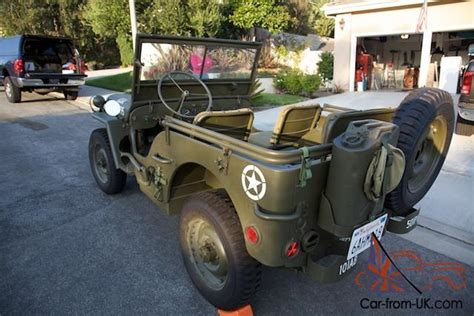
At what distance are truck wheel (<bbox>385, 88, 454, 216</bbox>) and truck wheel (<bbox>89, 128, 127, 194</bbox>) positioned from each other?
9.65 ft

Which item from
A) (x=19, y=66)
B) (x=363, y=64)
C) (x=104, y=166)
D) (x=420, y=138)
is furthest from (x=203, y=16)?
(x=420, y=138)

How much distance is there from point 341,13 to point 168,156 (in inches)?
489

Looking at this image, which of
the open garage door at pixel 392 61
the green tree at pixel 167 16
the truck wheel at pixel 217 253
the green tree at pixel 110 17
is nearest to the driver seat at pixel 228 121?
the truck wheel at pixel 217 253

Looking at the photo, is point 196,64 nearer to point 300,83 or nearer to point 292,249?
point 292,249

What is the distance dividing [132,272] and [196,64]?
2174 millimetres

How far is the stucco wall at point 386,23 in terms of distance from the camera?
10.8 m

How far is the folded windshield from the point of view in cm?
361

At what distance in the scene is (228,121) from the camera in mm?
2836

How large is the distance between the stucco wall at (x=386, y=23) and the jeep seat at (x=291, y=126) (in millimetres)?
10281

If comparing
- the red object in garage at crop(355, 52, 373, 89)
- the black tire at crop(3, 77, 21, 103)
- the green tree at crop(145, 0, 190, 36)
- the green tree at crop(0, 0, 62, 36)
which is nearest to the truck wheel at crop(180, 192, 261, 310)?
the black tire at crop(3, 77, 21, 103)

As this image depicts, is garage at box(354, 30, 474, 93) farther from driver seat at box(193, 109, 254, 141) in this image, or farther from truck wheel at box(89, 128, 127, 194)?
driver seat at box(193, 109, 254, 141)

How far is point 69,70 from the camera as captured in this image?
11.0 m

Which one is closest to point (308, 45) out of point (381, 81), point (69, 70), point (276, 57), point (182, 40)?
point (276, 57)

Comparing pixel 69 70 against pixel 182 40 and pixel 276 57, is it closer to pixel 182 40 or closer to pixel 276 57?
pixel 182 40
